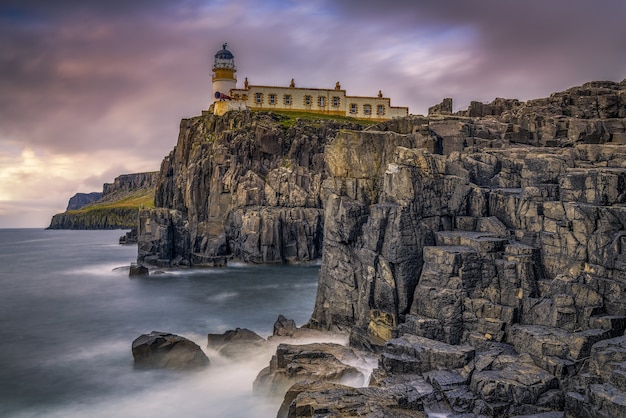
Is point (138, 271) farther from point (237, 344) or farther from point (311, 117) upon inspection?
point (311, 117)

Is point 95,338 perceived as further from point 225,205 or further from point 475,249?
point 225,205

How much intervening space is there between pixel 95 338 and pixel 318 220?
138ft

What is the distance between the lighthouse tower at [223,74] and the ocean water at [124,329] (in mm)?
47069

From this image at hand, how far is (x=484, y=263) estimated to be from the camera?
2297 cm

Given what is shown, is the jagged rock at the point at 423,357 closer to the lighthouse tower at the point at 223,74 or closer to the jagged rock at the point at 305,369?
the jagged rock at the point at 305,369

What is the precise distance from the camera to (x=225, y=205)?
74.9 meters

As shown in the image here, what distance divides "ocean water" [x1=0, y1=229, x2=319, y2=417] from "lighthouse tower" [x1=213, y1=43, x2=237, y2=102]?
4707 cm

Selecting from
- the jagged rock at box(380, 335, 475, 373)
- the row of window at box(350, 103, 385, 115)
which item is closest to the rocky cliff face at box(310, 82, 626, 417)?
the jagged rock at box(380, 335, 475, 373)

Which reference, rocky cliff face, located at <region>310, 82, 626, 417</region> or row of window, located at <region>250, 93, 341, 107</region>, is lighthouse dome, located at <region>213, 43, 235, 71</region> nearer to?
row of window, located at <region>250, 93, 341, 107</region>

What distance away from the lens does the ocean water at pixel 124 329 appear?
75.0 ft

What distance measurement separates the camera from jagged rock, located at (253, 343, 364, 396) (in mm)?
20875

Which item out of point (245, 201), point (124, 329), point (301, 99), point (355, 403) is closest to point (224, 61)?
point (301, 99)

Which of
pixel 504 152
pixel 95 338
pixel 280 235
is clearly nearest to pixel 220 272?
pixel 280 235

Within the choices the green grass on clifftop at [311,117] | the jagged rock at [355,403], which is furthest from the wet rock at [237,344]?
the green grass on clifftop at [311,117]
